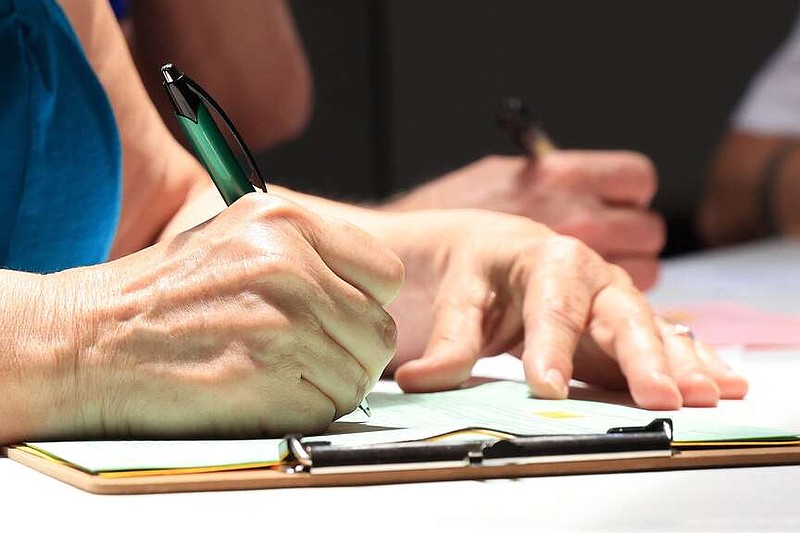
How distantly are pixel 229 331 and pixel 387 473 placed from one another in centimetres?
10

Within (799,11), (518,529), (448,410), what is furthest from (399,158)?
(518,529)

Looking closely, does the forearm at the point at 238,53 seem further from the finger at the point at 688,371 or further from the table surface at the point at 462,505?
the table surface at the point at 462,505

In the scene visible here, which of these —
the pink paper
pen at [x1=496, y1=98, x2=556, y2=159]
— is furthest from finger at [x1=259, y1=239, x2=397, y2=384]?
pen at [x1=496, y1=98, x2=556, y2=159]

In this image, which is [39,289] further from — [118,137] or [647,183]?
[647,183]

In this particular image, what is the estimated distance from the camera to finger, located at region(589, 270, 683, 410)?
65cm

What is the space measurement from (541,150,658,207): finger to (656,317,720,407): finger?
0.42 metres

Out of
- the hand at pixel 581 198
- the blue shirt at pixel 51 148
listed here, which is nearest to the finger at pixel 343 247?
the blue shirt at pixel 51 148

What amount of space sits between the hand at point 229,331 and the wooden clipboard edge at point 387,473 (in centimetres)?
5

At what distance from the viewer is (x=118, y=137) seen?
77 centimetres

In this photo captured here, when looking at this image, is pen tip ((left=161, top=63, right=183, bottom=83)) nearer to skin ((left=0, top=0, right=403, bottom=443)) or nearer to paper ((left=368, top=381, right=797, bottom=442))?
skin ((left=0, top=0, right=403, bottom=443))

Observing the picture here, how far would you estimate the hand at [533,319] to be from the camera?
0.68 metres

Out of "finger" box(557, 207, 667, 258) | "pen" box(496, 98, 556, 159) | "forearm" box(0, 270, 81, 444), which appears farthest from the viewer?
"pen" box(496, 98, 556, 159)

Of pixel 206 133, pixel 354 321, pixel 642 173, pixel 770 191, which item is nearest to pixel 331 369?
pixel 354 321

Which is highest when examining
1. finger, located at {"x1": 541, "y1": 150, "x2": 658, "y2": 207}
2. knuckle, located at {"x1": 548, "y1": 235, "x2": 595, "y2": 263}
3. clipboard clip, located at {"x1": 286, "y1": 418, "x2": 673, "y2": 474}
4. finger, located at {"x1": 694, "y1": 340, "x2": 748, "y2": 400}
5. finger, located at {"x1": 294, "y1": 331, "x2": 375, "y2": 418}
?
finger, located at {"x1": 541, "y1": 150, "x2": 658, "y2": 207}
